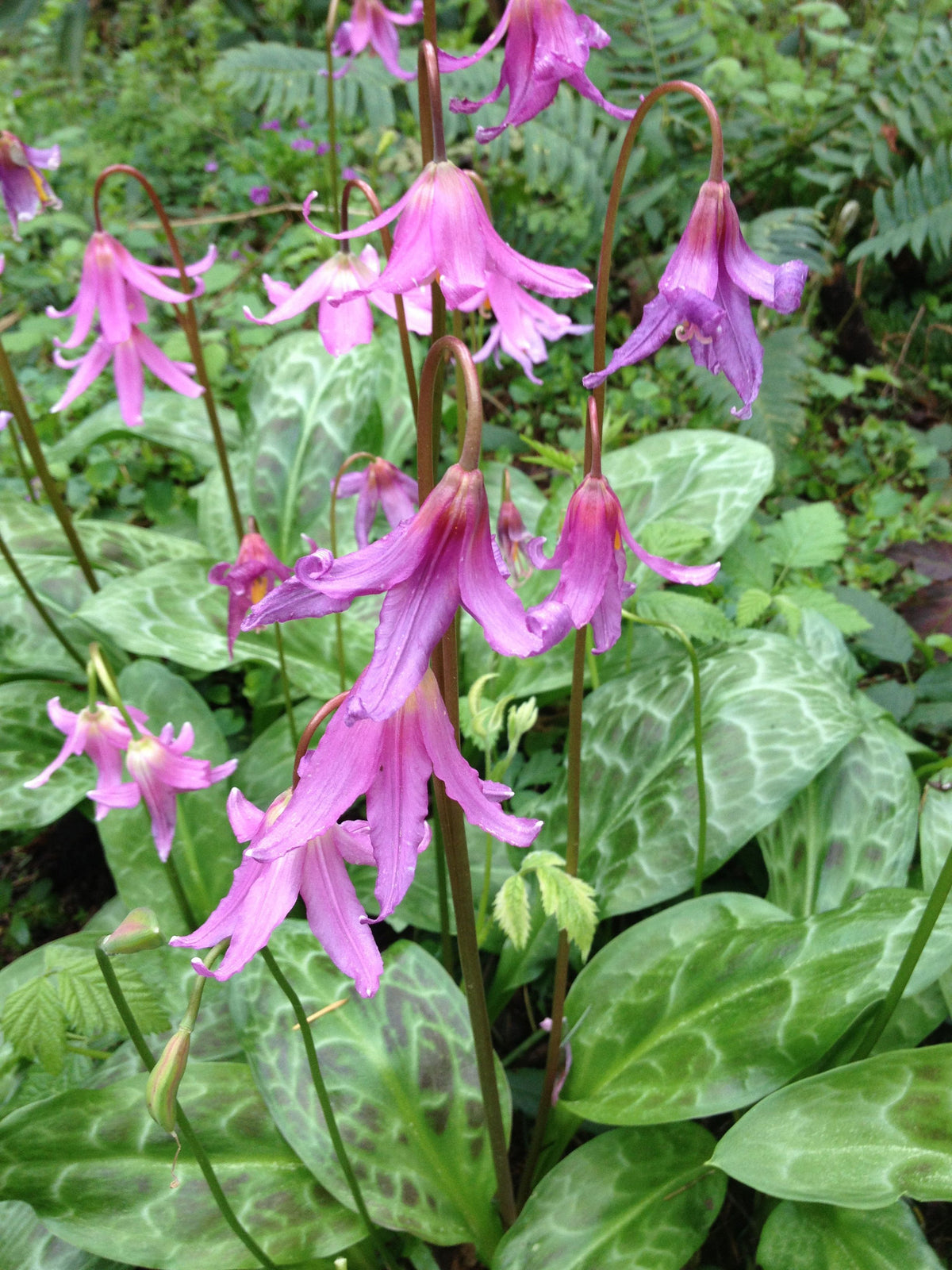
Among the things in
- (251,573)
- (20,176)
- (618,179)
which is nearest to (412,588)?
(618,179)

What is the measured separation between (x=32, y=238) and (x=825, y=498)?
387 centimetres

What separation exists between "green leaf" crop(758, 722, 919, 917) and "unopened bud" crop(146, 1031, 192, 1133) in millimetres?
1027

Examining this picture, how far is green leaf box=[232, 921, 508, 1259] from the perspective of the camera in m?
1.27

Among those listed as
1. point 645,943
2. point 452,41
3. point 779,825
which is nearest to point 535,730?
point 779,825

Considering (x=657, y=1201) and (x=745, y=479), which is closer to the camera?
(x=657, y=1201)

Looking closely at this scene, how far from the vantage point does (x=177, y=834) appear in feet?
5.88

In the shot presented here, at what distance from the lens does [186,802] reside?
5.98 ft

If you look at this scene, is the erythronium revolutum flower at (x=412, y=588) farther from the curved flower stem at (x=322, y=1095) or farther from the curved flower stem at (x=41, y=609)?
the curved flower stem at (x=41, y=609)

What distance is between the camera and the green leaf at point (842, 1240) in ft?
3.66

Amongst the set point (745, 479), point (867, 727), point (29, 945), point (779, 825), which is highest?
point (745, 479)

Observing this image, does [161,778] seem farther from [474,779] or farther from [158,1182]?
[474,779]

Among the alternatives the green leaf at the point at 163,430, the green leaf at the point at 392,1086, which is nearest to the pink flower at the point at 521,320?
the green leaf at the point at 392,1086

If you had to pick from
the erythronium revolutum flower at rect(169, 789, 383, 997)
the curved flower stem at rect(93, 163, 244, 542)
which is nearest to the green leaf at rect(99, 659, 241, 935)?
the curved flower stem at rect(93, 163, 244, 542)

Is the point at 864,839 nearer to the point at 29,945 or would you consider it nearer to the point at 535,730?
the point at 535,730
